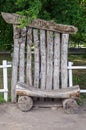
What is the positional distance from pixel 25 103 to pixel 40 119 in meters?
0.61

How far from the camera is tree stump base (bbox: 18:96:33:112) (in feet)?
21.1

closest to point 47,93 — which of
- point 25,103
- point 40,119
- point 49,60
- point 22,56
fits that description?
point 25,103

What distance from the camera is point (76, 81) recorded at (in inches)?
387

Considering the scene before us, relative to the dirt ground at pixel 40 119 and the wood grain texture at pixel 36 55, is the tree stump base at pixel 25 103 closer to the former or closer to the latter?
the dirt ground at pixel 40 119

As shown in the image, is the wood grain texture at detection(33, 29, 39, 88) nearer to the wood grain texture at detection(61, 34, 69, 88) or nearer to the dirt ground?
the wood grain texture at detection(61, 34, 69, 88)

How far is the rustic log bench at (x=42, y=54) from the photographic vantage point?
6.74 metres

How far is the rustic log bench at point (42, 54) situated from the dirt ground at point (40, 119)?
0.52 m

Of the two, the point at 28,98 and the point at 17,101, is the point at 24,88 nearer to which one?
the point at 28,98

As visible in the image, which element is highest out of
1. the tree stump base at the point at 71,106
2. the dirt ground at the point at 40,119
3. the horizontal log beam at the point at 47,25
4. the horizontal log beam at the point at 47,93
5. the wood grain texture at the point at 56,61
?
the horizontal log beam at the point at 47,25

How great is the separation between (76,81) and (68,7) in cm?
318

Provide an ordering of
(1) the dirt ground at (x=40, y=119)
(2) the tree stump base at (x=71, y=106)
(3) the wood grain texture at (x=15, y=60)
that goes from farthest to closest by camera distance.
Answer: (3) the wood grain texture at (x=15, y=60)
(2) the tree stump base at (x=71, y=106)
(1) the dirt ground at (x=40, y=119)

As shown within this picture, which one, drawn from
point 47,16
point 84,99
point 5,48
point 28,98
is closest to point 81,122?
point 28,98

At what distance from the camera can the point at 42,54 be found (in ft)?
22.6

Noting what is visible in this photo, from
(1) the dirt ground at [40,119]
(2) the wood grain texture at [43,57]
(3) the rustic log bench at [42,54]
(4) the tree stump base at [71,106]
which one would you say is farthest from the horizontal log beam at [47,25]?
(1) the dirt ground at [40,119]
